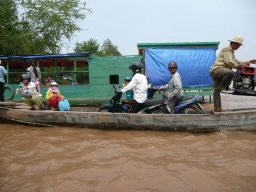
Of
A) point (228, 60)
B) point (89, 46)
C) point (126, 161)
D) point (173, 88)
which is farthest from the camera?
point (89, 46)

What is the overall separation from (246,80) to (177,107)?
24.6ft

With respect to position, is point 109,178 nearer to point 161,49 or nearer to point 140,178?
point 140,178

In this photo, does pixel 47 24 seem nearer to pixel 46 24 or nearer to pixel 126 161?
pixel 46 24

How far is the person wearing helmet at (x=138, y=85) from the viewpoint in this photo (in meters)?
6.48

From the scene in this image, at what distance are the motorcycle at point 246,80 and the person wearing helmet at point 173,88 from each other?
718cm

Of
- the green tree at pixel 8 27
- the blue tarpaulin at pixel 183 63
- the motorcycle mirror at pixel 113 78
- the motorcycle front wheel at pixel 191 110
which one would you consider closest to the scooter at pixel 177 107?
the motorcycle front wheel at pixel 191 110

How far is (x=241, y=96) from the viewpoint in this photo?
1336 cm

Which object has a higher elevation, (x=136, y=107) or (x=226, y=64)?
(x=226, y=64)

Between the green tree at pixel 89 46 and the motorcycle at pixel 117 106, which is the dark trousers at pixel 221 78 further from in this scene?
the green tree at pixel 89 46

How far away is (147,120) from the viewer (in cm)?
637

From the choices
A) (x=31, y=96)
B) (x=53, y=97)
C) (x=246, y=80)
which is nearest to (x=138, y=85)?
(x=53, y=97)

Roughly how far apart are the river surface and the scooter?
0.67 meters

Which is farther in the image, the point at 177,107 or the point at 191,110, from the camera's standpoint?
the point at 191,110

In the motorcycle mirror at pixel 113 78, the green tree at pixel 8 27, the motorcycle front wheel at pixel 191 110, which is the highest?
the green tree at pixel 8 27
